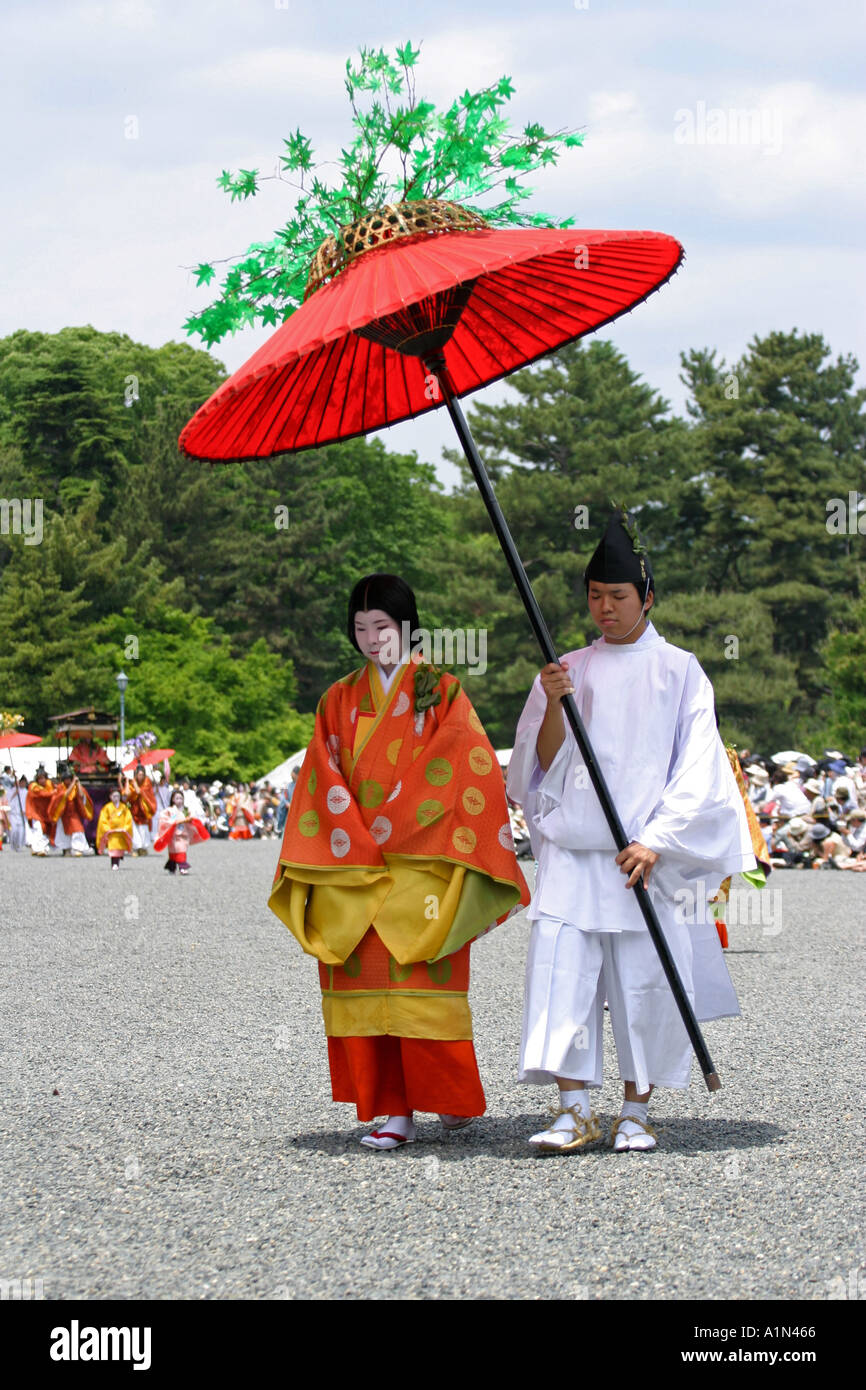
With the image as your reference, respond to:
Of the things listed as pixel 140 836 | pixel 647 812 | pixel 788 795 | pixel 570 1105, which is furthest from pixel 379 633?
pixel 140 836

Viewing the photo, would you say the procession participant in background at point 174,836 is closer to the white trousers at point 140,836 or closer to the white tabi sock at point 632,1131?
the white trousers at point 140,836

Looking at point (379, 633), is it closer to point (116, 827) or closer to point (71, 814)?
point (116, 827)

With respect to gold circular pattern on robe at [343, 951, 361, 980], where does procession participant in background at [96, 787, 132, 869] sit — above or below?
below

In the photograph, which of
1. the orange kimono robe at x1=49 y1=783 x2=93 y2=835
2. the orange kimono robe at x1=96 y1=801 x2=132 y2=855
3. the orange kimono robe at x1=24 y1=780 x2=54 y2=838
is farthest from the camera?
the orange kimono robe at x1=24 y1=780 x2=54 y2=838

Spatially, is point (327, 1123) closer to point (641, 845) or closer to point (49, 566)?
point (641, 845)

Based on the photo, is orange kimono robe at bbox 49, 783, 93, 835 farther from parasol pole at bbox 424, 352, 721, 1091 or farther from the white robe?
parasol pole at bbox 424, 352, 721, 1091

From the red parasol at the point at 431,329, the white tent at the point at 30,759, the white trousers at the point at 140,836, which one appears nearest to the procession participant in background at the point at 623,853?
the red parasol at the point at 431,329

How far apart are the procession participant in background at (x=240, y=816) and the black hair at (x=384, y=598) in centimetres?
3530

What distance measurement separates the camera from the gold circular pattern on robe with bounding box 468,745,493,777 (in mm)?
4797

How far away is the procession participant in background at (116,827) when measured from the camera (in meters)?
22.3

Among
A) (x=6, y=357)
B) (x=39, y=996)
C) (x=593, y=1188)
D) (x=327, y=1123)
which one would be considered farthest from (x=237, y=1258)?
(x=6, y=357)

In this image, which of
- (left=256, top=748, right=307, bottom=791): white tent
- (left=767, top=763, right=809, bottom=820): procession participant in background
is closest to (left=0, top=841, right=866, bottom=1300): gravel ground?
(left=767, top=763, right=809, bottom=820): procession participant in background

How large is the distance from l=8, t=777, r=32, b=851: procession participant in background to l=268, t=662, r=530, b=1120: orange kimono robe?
28.6 metres

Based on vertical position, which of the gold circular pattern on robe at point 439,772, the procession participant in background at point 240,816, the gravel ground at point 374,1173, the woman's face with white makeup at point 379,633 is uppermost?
the woman's face with white makeup at point 379,633
